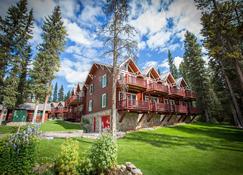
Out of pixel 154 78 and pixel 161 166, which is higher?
pixel 154 78

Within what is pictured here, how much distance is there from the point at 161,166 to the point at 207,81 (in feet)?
86.2

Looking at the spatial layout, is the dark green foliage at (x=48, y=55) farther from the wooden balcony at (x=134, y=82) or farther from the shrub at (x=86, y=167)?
the shrub at (x=86, y=167)

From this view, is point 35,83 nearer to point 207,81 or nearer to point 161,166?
point 161,166

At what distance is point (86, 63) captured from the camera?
13.6 metres

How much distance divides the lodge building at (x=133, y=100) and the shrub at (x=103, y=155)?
9769 mm

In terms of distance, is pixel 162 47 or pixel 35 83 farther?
pixel 35 83

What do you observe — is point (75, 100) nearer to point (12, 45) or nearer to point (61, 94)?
point (12, 45)

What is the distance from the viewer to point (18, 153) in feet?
18.4

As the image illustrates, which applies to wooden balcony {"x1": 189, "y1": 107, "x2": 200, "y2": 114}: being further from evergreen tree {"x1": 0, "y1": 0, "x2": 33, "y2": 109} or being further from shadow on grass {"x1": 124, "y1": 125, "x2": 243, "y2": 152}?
evergreen tree {"x1": 0, "y1": 0, "x2": 33, "y2": 109}

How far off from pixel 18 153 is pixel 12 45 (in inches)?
868

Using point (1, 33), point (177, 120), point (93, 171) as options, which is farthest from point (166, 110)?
point (1, 33)

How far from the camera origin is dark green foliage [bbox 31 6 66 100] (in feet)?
84.6

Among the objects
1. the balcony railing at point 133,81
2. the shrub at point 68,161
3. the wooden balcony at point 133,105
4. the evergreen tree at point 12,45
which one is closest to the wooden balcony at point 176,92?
the balcony railing at point 133,81

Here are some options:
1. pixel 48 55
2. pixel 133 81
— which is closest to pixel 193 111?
pixel 133 81
